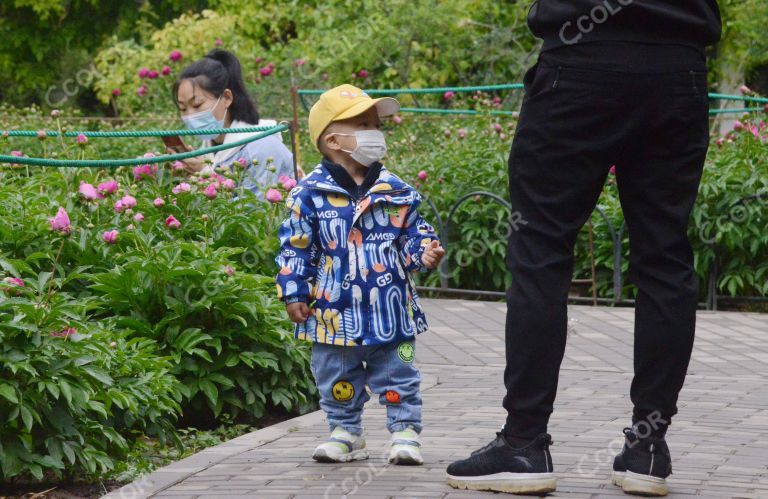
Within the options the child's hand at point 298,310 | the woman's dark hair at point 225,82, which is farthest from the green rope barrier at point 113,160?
the child's hand at point 298,310

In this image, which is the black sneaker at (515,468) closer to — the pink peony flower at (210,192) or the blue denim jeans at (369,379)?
the blue denim jeans at (369,379)

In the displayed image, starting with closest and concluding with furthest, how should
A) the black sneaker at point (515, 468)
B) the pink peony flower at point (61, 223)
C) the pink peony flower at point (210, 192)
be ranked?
the black sneaker at point (515, 468)
the pink peony flower at point (61, 223)
the pink peony flower at point (210, 192)

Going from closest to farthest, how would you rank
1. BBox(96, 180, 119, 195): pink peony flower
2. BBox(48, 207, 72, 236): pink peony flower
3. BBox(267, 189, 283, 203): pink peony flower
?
BBox(48, 207, 72, 236): pink peony flower → BBox(96, 180, 119, 195): pink peony flower → BBox(267, 189, 283, 203): pink peony flower

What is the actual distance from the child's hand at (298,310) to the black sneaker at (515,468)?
0.78 m

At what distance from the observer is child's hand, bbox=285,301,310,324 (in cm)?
411

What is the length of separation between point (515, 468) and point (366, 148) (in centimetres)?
121

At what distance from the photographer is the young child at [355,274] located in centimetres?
413

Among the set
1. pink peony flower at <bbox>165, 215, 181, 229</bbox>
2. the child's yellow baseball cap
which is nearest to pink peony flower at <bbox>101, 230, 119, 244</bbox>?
pink peony flower at <bbox>165, 215, 181, 229</bbox>

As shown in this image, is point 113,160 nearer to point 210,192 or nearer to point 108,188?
point 108,188

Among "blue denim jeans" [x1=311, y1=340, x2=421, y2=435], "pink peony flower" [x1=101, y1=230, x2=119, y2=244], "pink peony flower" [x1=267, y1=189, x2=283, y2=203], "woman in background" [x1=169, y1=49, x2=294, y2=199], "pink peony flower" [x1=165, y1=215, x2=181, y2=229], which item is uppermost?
"woman in background" [x1=169, y1=49, x2=294, y2=199]

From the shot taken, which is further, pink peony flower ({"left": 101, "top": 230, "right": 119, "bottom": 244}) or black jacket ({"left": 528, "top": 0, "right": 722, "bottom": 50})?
pink peony flower ({"left": 101, "top": 230, "right": 119, "bottom": 244})

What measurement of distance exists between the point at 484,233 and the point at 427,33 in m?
5.86

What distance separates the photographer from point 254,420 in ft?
17.2

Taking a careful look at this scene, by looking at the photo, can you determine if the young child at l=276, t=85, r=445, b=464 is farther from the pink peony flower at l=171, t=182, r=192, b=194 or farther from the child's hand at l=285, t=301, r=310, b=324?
the pink peony flower at l=171, t=182, r=192, b=194
